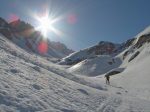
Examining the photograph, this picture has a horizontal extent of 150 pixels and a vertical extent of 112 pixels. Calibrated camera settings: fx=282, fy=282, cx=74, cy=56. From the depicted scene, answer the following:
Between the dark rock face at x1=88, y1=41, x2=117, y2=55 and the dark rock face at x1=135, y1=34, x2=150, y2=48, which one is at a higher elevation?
the dark rock face at x1=88, y1=41, x2=117, y2=55

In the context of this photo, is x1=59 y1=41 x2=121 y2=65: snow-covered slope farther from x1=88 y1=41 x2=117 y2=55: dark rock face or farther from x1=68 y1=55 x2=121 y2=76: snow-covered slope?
x1=68 y1=55 x2=121 y2=76: snow-covered slope

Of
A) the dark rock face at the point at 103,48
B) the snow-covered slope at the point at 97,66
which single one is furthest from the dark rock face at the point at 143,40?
the dark rock face at the point at 103,48

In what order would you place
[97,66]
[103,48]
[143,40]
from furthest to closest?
[103,48] → [143,40] → [97,66]

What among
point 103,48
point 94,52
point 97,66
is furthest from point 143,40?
point 94,52

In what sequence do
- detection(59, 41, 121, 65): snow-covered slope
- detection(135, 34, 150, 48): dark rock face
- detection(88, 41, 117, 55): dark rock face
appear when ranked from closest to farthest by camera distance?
detection(135, 34, 150, 48): dark rock face, detection(88, 41, 117, 55): dark rock face, detection(59, 41, 121, 65): snow-covered slope

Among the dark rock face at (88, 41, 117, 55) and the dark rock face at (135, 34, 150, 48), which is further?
the dark rock face at (88, 41, 117, 55)

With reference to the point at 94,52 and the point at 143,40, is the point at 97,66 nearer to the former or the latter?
the point at 143,40

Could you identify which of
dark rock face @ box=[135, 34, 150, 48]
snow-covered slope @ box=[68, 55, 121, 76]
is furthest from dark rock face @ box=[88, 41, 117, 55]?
dark rock face @ box=[135, 34, 150, 48]

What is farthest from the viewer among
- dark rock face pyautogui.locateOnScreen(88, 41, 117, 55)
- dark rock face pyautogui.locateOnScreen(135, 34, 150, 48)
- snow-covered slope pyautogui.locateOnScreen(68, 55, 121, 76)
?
dark rock face pyautogui.locateOnScreen(88, 41, 117, 55)

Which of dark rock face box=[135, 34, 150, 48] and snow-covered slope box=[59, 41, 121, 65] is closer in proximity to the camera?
dark rock face box=[135, 34, 150, 48]

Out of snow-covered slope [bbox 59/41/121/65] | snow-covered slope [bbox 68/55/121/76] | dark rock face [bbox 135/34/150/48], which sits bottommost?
snow-covered slope [bbox 68/55/121/76]

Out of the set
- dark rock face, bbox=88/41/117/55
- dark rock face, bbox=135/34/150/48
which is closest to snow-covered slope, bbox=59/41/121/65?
dark rock face, bbox=88/41/117/55

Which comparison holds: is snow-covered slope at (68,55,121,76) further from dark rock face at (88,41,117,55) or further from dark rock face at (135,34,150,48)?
dark rock face at (88,41,117,55)

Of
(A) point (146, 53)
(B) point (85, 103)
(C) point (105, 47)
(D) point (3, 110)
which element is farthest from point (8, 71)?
(C) point (105, 47)
